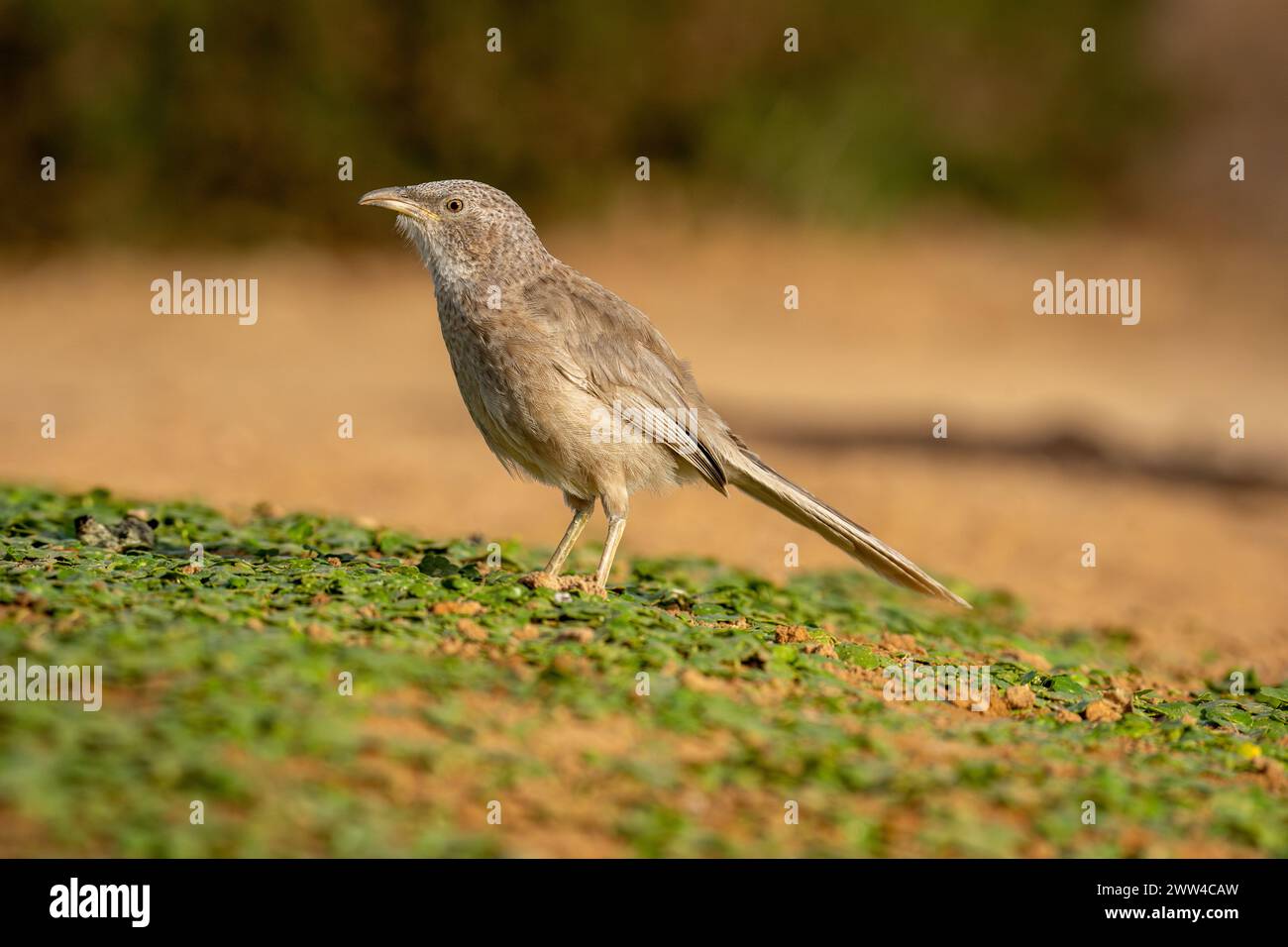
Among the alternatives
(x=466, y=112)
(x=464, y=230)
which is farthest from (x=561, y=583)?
(x=466, y=112)

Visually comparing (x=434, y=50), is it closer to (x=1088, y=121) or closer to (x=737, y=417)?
(x=737, y=417)

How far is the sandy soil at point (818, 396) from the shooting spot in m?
11.7

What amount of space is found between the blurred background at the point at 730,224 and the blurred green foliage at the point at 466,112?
54 mm

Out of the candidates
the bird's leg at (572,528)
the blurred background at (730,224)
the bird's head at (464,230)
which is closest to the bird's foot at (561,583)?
the bird's leg at (572,528)

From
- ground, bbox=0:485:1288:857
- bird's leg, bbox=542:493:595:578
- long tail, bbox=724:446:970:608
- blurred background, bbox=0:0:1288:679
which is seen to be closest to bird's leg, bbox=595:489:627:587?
ground, bbox=0:485:1288:857

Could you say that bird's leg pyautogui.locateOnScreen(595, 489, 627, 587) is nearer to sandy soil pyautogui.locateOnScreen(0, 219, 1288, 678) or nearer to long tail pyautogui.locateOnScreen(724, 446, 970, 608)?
long tail pyautogui.locateOnScreen(724, 446, 970, 608)

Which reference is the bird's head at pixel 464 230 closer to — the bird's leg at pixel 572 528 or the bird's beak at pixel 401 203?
the bird's beak at pixel 401 203

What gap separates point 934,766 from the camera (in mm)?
5293

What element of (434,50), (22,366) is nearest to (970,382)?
(434,50)

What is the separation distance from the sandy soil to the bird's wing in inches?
125

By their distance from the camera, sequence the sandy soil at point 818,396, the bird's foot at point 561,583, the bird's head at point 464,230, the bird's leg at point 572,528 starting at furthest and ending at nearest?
the sandy soil at point 818,396, the bird's leg at point 572,528, the bird's head at point 464,230, the bird's foot at point 561,583

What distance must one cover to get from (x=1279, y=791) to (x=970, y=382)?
15.5 metres

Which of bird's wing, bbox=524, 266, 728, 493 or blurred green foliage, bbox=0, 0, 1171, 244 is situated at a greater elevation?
blurred green foliage, bbox=0, 0, 1171, 244

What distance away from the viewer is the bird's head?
23.0 feet
